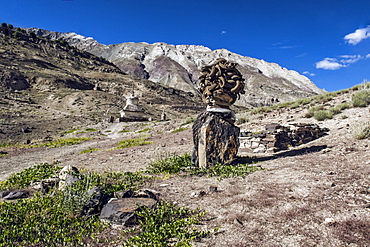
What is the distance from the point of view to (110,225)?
384 centimetres

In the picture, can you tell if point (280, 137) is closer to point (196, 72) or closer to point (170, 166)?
point (170, 166)

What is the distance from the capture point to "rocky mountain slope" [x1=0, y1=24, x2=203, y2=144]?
25.0 meters

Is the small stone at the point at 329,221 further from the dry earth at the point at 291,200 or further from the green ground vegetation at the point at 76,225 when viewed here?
the green ground vegetation at the point at 76,225

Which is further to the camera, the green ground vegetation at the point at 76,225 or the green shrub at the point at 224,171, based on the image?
the green shrub at the point at 224,171

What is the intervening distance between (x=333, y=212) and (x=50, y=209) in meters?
5.17

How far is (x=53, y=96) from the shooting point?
4378 cm

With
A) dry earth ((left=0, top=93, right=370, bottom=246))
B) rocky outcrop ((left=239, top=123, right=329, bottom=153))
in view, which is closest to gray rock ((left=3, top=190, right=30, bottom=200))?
dry earth ((left=0, top=93, right=370, bottom=246))

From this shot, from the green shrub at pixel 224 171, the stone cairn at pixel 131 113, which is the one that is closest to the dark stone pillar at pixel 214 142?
the green shrub at pixel 224 171

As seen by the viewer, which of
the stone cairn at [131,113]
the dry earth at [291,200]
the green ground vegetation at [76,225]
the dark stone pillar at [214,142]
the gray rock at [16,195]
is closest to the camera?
the dry earth at [291,200]

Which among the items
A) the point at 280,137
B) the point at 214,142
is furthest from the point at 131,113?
the point at 214,142

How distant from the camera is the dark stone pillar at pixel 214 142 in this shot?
771 centimetres

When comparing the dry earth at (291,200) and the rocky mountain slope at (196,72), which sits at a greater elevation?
the rocky mountain slope at (196,72)

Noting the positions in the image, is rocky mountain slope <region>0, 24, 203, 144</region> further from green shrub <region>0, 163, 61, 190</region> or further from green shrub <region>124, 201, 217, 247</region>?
green shrub <region>124, 201, 217, 247</region>

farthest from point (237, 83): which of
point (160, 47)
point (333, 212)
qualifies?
point (160, 47)
